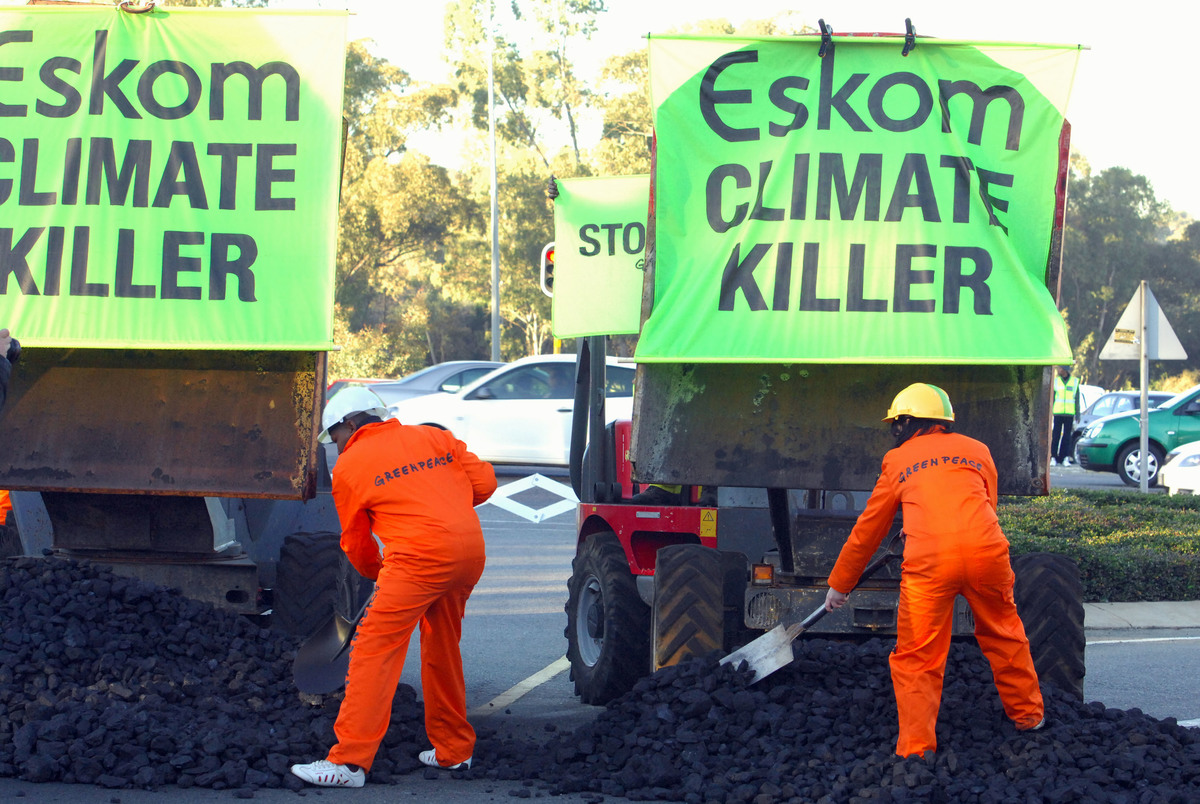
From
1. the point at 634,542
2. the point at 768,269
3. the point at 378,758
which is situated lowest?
the point at 378,758

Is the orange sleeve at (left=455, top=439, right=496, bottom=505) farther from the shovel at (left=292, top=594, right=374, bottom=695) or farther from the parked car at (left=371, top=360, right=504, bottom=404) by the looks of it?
the parked car at (left=371, top=360, right=504, bottom=404)

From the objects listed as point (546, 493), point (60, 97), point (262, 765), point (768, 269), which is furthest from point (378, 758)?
point (546, 493)

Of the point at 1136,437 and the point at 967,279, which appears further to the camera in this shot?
the point at 1136,437

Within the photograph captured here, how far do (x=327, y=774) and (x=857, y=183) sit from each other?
368 centimetres

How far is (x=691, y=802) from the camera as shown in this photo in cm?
498

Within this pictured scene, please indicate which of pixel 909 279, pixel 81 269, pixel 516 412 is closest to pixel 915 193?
pixel 909 279

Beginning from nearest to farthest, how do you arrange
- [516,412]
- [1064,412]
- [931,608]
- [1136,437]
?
[931,608] < [516,412] < [1136,437] < [1064,412]

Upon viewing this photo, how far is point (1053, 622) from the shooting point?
5996 mm

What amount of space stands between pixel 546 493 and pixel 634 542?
9.43m

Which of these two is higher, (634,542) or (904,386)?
(904,386)

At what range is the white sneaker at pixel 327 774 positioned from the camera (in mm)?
5090

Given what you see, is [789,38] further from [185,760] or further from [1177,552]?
[1177,552]

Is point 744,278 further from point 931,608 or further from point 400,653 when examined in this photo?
point 400,653

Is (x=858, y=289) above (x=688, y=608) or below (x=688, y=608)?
above
